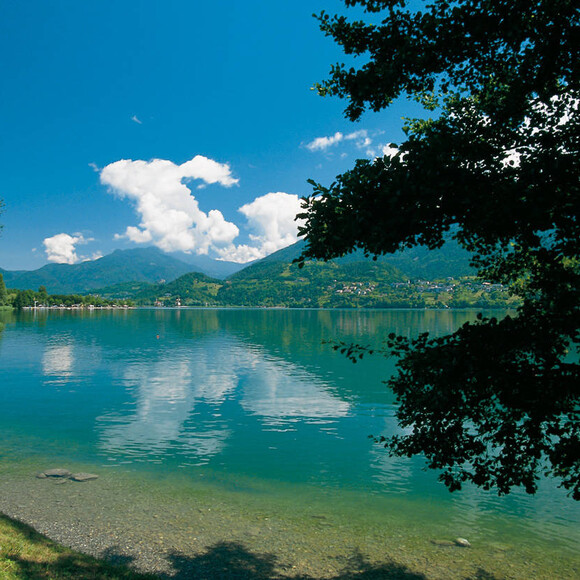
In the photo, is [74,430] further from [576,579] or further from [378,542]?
[576,579]

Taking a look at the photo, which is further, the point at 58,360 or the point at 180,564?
the point at 58,360

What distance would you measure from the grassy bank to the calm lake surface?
1694 millimetres

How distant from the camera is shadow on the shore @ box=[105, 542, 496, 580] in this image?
576 inches

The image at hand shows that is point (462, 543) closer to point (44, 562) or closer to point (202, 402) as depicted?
point (44, 562)

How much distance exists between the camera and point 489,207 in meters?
8.16

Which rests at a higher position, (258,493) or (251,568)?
(251,568)

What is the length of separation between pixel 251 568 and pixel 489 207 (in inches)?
566

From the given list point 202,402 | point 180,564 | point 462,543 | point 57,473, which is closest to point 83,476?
point 57,473

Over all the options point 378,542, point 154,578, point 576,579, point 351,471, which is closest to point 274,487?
point 351,471

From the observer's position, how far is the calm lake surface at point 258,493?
1659cm

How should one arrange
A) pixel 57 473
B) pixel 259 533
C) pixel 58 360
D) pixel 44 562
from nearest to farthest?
pixel 44 562, pixel 259 533, pixel 57 473, pixel 58 360

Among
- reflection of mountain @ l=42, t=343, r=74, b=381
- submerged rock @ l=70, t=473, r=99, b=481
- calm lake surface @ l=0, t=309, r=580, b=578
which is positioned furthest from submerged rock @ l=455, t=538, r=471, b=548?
reflection of mountain @ l=42, t=343, r=74, b=381

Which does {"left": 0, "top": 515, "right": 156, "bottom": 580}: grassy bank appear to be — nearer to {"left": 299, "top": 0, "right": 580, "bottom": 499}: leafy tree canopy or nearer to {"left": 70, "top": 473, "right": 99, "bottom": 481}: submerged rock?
{"left": 70, "top": 473, "right": 99, "bottom": 481}: submerged rock

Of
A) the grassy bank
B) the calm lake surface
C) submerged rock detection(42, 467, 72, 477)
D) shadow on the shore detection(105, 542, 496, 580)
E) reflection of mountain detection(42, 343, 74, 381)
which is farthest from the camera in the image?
reflection of mountain detection(42, 343, 74, 381)
